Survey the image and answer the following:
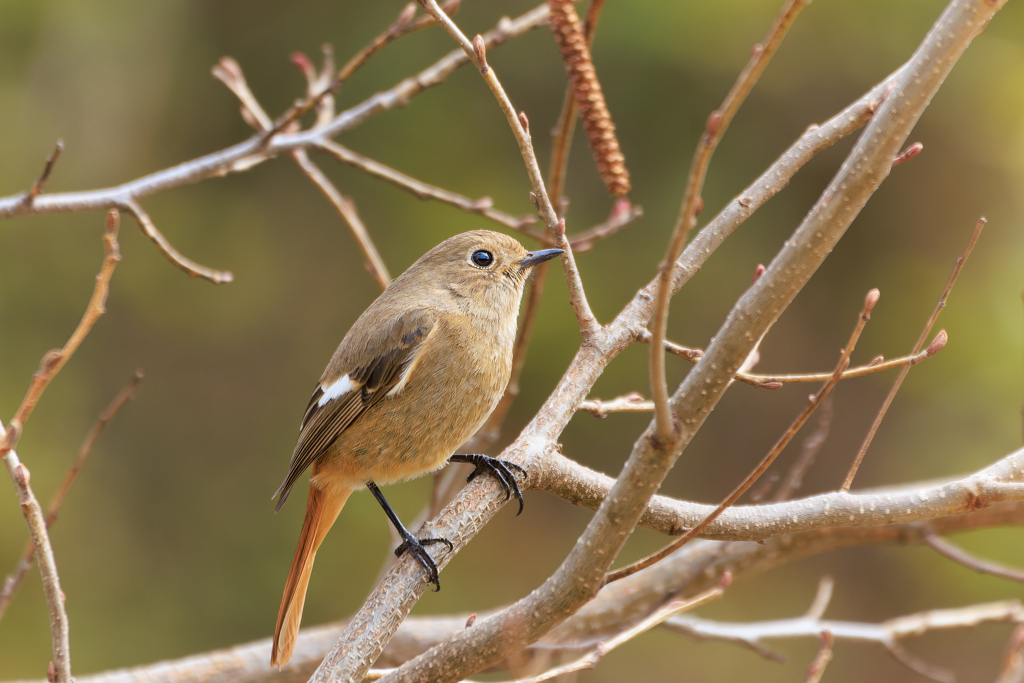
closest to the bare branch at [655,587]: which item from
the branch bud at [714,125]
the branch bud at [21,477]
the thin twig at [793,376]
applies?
the thin twig at [793,376]

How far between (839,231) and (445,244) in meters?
1.75

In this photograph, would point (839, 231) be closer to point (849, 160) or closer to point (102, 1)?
point (849, 160)

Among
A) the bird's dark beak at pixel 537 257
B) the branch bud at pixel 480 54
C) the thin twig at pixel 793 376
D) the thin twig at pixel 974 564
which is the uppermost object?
the branch bud at pixel 480 54

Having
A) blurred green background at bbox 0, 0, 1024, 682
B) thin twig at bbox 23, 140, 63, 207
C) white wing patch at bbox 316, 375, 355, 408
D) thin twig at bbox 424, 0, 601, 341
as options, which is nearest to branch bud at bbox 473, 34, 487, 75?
thin twig at bbox 424, 0, 601, 341

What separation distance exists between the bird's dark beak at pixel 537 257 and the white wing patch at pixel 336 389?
26.7 inches

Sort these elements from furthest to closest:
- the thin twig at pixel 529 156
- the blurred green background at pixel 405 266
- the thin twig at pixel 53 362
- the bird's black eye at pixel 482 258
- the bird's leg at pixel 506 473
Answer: the blurred green background at pixel 405 266, the bird's black eye at pixel 482 258, the bird's leg at pixel 506 473, the thin twig at pixel 529 156, the thin twig at pixel 53 362

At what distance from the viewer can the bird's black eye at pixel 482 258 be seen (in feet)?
9.52

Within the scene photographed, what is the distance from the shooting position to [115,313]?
621 centimetres

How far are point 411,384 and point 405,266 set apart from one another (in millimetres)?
2857

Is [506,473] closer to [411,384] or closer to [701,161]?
[411,384]

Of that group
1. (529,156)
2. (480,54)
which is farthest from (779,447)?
(480,54)

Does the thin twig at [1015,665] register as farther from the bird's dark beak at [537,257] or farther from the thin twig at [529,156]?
the bird's dark beak at [537,257]

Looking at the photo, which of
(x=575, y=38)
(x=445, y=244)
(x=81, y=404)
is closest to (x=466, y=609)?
(x=81, y=404)

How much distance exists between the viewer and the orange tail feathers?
2.57 m
